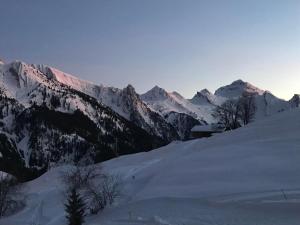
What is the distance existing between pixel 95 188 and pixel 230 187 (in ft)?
68.6

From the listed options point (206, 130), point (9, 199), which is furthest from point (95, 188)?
point (206, 130)

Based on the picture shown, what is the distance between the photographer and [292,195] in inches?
1057

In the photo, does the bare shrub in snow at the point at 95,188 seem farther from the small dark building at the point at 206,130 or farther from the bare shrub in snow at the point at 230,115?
the small dark building at the point at 206,130

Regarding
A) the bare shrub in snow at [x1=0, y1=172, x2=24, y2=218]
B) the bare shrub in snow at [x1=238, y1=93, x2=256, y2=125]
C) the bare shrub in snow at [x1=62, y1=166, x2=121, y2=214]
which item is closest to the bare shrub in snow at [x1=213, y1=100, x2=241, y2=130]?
the bare shrub in snow at [x1=238, y1=93, x2=256, y2=125]

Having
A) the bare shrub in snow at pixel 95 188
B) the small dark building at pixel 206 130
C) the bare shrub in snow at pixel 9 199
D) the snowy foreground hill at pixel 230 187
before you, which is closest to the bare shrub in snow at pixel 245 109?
the small dark building at pixel 206 130

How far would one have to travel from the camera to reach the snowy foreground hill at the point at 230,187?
25984mm

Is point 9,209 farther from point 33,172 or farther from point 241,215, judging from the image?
point 33,172

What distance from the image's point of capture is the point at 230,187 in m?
31.3

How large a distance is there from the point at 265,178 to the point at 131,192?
A: 1828 cm

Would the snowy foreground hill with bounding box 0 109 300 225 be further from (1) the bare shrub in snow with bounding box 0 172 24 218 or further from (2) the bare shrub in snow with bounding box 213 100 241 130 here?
(2) the bare shrub in snow with bounding box 213 100 241 130

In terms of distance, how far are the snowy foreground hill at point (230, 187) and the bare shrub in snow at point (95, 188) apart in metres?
1.39

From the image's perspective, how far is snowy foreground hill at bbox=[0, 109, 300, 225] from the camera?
25984 mm

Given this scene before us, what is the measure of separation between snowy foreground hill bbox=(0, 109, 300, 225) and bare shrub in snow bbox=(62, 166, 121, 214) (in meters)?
1.39

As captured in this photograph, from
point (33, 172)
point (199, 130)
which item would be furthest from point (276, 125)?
point (33, 172)
